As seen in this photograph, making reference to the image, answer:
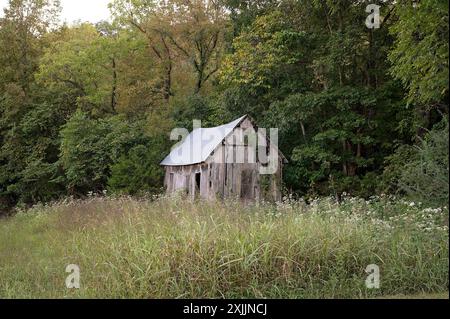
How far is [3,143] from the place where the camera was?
29625mm

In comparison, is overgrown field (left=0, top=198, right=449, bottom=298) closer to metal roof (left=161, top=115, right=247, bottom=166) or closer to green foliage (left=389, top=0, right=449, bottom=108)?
green foliage (left=389, top=0, right=449, bottom=108)

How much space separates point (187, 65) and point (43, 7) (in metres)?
11.3

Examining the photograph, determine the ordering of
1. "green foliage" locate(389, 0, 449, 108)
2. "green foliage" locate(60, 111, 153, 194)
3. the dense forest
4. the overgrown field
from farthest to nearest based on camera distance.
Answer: "green foliage" locate(60, 111, 153, 194)
the dense forest
"green foliage" locate(389, 0, 449, 108)
the overgrown field

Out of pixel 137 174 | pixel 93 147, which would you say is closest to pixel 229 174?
pixel 137 174

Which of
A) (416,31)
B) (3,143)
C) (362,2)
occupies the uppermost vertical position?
(362,2)

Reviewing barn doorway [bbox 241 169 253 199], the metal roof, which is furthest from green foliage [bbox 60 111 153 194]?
barn doorway [bbox 241 169 253 199]

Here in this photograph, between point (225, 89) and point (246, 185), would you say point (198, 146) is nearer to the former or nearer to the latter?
point (246, 185)

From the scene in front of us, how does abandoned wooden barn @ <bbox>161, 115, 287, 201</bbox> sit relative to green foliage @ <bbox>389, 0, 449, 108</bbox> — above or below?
below

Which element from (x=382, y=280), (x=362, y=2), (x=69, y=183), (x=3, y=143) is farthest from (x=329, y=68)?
(x=3, y=143)

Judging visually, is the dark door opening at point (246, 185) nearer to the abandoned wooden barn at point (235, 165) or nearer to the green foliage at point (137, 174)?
the abandoned wooden barn at point (235, 165)

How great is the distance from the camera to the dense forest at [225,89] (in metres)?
16.3

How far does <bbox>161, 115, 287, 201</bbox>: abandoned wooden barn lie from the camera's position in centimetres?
1770

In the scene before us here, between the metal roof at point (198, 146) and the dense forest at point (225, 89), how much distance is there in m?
1.16
